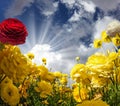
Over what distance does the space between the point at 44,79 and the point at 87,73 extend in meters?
1.58

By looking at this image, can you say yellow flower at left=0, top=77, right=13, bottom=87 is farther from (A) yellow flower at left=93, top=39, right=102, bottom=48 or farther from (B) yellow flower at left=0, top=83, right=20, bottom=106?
(A) yellow flower at left=93, top=39, right=102, bottom=48

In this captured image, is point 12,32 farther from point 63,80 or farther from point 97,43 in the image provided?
point 63,80

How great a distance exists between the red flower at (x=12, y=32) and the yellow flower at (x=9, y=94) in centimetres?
22

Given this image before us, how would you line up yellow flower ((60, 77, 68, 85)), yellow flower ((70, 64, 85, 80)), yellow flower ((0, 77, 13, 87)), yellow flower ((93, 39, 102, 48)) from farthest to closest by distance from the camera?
yellow flower ((60, 77, 68, 85)) → yellow flower ((93, 39, 102, 48)) → yellow flower ((70, 64, 85, 80)) → yellow flower ((0, 77, 13, 87))

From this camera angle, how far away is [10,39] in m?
1.66

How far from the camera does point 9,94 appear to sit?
5.85ft

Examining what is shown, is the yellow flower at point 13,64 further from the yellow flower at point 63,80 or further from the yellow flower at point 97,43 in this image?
the yellow flower at point 63,80

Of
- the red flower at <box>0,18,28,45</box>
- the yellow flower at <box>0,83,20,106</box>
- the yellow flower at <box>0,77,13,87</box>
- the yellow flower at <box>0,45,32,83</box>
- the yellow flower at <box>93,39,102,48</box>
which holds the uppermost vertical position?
the yellow flower at <box>93,39,102,48</box>

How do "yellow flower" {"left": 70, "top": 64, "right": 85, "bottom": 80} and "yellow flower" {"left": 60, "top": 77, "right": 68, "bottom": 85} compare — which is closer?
"yellow flower" {"left": 70, "top": 64, "right": 85, "bottom": 80}

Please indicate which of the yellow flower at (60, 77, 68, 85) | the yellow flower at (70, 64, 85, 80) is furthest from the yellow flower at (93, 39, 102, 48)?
the yellow flower at (70, 64, 85, 80)

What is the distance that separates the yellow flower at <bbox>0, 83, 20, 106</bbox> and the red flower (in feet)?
0.71

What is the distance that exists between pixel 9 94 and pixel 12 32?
28cm

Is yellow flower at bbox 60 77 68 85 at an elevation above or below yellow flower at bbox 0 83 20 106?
above

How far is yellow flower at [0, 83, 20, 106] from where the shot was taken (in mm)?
1750
